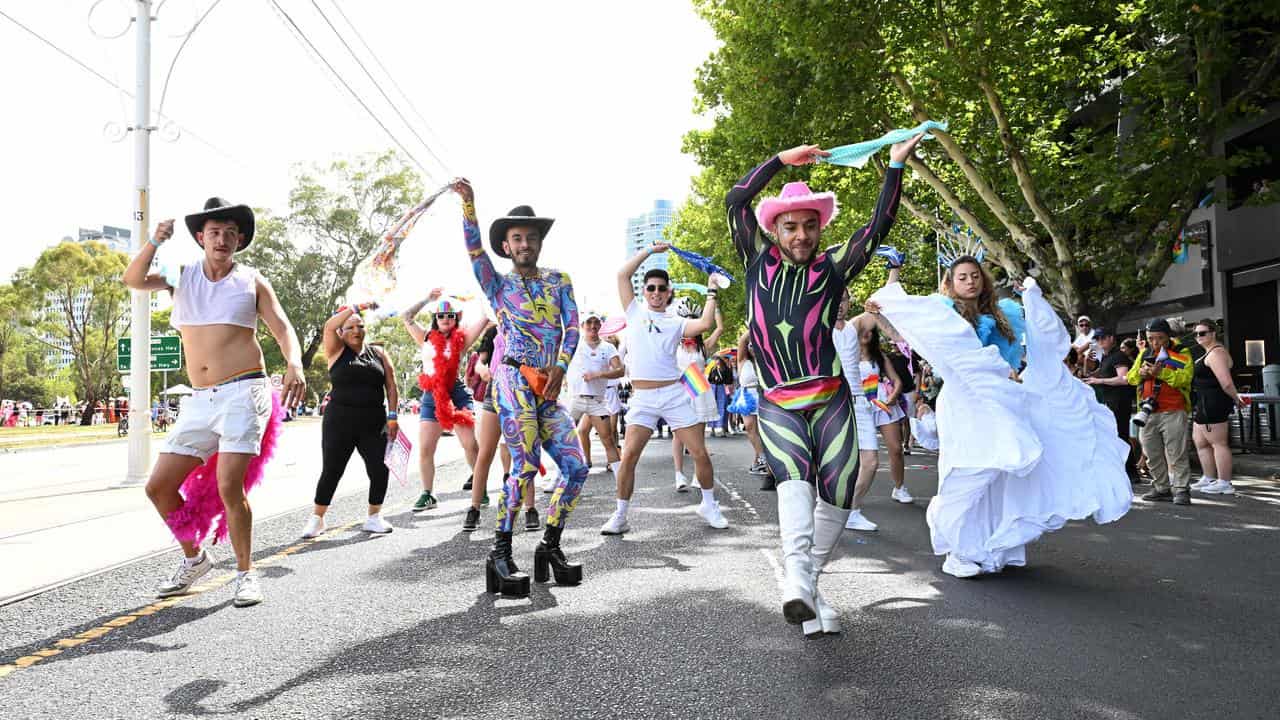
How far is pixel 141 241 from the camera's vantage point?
528 inches

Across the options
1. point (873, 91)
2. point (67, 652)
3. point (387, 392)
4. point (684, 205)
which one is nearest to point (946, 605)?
point (67, 652)

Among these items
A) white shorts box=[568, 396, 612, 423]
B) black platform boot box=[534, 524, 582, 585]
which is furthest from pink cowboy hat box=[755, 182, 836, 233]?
white shorts box=[568, 396, 612, 423]

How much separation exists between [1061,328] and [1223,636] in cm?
249

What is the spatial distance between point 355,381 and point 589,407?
375 cm

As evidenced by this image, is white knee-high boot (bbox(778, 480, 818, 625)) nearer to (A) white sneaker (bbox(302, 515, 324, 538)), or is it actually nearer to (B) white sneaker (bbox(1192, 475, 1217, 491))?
(A) white sneaker (bbox(302, 515, 324, 538))

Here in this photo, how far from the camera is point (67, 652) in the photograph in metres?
4.10

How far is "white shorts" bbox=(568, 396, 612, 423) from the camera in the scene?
10930 millimetres

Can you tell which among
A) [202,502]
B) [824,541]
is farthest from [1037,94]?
[202,502]

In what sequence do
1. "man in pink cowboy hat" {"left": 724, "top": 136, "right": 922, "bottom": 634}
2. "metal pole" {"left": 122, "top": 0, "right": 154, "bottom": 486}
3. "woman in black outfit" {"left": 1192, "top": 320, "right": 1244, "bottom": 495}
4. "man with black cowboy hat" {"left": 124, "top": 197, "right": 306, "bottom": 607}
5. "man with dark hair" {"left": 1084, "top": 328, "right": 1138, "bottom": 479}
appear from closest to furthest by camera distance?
"man in pink cowboy hat" {"left": 724, "top": 136, "right": 922, "bottom": 634}, "man with black cowboy hat" {"left": 124, "top": 197, "right": 306, "bottom": 607}, "woman in black outfit" {"left": 1192, "top": 320, "right": 1244, "bottom": 495}, "man with dark hair" {"left": 1084, "top": 328, "right": 1138, "bottom": 479}, "metal pole" {"left": 122, "top": 0, "right": 154, "bottom": 486}

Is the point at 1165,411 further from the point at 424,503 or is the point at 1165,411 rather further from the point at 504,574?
the point at 424,503

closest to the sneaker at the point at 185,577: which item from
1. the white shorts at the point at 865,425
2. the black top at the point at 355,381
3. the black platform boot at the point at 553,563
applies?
the black platform boot at the point at 553,563

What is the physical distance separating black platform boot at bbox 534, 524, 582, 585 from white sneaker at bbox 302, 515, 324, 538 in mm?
2729

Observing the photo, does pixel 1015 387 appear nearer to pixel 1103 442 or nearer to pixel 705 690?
pixel 1103 442

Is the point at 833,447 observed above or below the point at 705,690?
above
